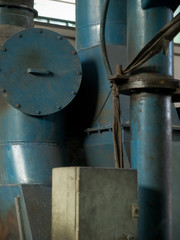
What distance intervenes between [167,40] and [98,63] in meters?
1.29

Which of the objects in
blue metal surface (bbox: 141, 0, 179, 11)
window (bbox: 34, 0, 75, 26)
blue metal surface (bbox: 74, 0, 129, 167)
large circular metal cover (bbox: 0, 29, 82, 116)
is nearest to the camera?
blue metal surface (bbox: 141, 0, 179, 11)

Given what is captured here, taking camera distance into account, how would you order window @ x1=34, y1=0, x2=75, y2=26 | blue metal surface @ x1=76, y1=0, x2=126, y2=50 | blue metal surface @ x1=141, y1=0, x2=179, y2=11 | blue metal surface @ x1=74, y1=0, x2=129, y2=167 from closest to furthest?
1. blue metal surface @ x1=141, y1=0, x2=179, y2=11
2. blue metal surface @ x1=74, y1=0, x2=129, y2=167
3. blue metal surface @ x1=76, y1=0, x2=126, y2=50
4. window @ x1=34, y1=0, x2=75, y2=26

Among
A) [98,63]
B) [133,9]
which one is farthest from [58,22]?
[133,9]

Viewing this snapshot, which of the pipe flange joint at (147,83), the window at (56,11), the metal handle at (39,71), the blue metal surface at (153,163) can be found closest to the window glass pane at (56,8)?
the window at (56,11)

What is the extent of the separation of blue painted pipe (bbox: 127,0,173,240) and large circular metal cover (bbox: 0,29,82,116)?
0.86m

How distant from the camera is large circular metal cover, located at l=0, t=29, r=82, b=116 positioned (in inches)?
130

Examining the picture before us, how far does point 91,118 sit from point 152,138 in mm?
1133

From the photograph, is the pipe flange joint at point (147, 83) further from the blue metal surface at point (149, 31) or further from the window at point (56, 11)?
the window at point (56, 11)

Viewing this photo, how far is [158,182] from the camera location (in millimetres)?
2510

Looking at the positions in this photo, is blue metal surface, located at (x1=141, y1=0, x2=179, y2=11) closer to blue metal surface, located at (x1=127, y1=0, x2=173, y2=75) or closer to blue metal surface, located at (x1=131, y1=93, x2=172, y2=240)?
blue metal surface, located at (x1=127, y1=0, x2=173, y2=75)

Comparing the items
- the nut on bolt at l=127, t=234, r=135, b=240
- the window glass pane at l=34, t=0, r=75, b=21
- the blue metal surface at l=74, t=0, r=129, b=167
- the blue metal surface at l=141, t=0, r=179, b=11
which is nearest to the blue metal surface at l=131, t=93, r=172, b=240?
the nut on bolt at l=127, t=234, r=135, b=240

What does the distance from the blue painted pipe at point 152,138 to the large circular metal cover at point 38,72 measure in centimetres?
86

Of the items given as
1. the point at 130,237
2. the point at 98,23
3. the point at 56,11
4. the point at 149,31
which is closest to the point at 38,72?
the point at 98,23

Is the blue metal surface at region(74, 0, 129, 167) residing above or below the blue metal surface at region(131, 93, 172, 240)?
above
